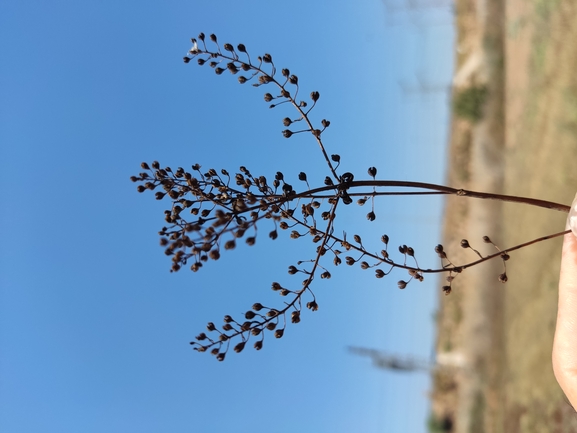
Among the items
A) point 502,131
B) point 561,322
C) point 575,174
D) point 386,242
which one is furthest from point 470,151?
point 386,242

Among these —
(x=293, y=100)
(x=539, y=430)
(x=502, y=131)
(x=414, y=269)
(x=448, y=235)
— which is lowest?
(x=414, y=269)

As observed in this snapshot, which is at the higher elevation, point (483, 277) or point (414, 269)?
point (483, 277)

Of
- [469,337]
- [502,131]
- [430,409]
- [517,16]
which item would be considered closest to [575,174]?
[502,131]

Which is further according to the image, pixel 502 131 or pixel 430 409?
pixel 430 409

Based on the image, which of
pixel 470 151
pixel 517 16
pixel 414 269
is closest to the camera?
pixel 414 269

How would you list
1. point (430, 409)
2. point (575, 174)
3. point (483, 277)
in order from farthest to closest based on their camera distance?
point (430, 409), point (483, 277), point (575, 174)

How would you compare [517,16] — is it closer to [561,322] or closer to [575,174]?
[575,174]
